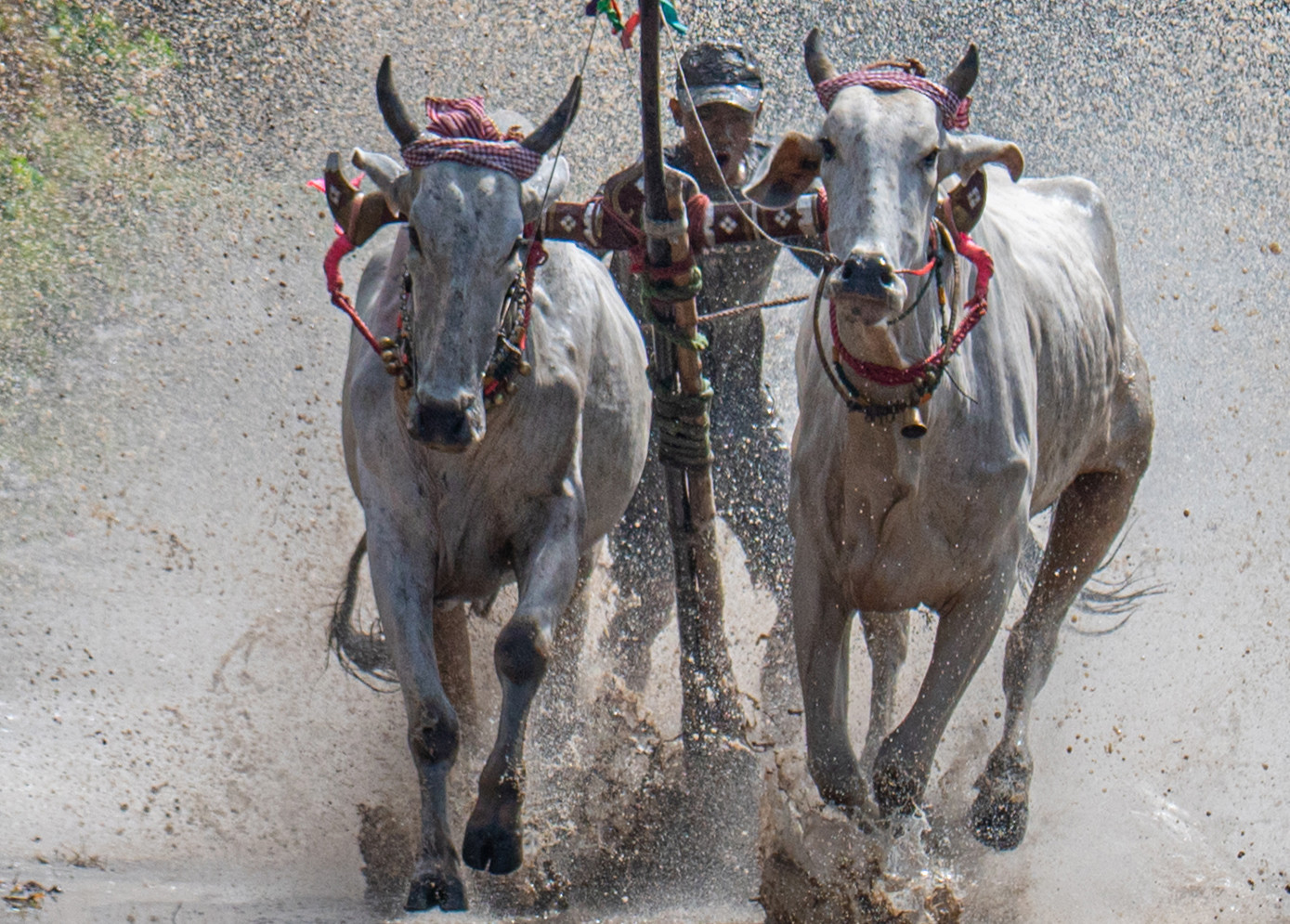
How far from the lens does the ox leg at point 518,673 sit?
423cm

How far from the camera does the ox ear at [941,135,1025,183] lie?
411 centimetres

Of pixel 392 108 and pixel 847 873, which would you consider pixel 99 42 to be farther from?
pixel 847 873

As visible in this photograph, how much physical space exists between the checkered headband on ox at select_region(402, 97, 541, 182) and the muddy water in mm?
2257

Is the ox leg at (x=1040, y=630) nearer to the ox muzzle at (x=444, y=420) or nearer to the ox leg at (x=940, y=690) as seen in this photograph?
the ox leg at (x=940, y=690)

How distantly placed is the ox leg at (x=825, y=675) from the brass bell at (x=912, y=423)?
22.3 inches

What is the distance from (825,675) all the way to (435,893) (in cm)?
112

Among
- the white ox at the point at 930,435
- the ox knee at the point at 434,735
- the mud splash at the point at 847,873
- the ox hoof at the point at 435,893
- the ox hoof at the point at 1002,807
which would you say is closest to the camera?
the white ox at the point at 930,435

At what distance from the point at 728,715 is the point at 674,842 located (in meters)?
0.40

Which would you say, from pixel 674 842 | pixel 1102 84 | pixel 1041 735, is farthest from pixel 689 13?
pixel 674 842

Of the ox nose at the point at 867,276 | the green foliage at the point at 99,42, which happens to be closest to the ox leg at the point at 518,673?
the ox nose at the point at 867,276

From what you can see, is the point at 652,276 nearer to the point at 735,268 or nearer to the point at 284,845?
the point at 735,268

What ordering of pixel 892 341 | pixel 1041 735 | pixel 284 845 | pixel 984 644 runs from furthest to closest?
pixel 1041 735, pixel 284 845, pixel 984 644, pixel 892 341

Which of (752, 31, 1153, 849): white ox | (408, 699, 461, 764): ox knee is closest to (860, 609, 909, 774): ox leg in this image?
(752, 31, 1153, 849): white ox

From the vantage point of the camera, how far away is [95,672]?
745 centimetres
